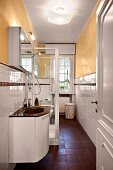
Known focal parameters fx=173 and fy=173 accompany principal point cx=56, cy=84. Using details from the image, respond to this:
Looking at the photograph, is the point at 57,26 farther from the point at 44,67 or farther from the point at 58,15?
the point at 44,67

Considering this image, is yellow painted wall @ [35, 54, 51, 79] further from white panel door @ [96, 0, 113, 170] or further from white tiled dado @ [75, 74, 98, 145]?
white panel door @ [96, 0, 113, 170]

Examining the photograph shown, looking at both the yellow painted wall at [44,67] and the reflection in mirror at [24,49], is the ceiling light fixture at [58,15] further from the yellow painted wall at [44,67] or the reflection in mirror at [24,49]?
the yellow painted wall at [44,67]

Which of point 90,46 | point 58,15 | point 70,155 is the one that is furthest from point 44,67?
point 70,155

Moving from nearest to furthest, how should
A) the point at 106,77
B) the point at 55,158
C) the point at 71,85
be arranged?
the point at 106,77 → the point at 55,158 → the point at 71,85

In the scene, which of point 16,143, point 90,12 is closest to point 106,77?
point 16,143

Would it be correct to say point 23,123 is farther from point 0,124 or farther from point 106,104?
point 106,104

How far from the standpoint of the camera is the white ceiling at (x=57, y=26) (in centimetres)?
300

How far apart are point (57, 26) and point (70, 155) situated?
2.87m

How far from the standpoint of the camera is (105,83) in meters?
1.58

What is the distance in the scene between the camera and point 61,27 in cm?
418

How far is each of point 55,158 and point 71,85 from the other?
3.44 m

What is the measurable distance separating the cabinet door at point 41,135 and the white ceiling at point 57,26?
203 centimetres

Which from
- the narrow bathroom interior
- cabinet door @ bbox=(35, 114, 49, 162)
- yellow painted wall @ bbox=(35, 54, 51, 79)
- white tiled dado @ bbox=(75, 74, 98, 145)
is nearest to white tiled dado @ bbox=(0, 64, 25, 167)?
the narrow bathroom interior

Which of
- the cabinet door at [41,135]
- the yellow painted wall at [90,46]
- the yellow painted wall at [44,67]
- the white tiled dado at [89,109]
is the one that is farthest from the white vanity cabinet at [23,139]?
the yellow painted wall at [44,67]
